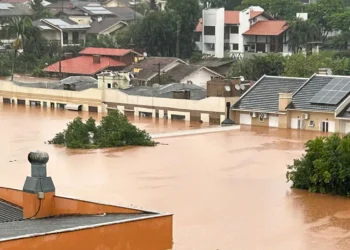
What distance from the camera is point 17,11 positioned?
8056 cm

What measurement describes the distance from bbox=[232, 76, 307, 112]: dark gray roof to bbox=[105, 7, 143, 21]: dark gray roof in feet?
122

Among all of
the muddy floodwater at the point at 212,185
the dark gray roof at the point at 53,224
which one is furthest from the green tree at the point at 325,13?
the dark gray roof at the point at 53,224

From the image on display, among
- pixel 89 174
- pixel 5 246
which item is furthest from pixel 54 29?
pixel 5 246

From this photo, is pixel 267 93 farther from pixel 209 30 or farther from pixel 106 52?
pixel 209 30

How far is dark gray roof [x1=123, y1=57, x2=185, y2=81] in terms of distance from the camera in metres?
53.9

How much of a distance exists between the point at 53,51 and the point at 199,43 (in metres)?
9.73

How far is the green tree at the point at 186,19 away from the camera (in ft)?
217

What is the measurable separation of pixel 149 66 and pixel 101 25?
62.3 feet

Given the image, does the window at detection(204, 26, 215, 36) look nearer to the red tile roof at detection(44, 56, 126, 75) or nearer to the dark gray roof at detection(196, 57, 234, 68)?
the dark gray roof at detection(196, 57, 234, 68)

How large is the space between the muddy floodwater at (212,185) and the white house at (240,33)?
2582 cm

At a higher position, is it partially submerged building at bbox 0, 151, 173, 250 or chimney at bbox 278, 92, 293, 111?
chimney at bbox 278, 92, 293, 111

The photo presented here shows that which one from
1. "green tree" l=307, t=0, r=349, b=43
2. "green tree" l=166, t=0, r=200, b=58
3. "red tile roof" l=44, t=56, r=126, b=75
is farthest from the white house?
"red tile roof" l=44, t=56, r=126, b=75

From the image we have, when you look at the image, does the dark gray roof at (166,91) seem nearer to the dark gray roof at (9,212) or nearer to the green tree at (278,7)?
the dark gray roof at (9,212)

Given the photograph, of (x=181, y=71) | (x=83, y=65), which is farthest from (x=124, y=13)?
(x=181, y=71)
